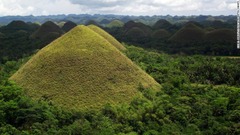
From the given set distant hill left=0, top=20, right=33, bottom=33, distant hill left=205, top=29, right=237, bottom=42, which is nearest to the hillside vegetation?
distant hill left=205, top=29, right=237, bottom=42

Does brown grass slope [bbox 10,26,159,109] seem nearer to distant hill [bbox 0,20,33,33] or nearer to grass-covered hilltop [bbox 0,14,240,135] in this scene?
grass-covered hilltop [bbox 0,14,240,135]

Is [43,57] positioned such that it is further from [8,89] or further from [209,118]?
[209,118]

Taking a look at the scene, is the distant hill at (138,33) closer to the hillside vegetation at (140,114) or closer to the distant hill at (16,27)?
the distant hill at (16,27)

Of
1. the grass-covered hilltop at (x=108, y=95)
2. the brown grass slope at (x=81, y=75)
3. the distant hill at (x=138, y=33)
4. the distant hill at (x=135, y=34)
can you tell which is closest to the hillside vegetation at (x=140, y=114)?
the grass-covered hilltop at (x=108, y=95)

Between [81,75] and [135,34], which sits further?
[135,34]

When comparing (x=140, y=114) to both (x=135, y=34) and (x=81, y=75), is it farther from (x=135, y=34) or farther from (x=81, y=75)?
(x=135, y=34)

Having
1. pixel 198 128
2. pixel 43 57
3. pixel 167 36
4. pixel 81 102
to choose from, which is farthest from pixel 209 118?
pixel 167 36

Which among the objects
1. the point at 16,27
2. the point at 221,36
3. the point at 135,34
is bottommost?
the point at 16,27

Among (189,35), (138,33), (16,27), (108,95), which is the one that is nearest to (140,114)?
(108,95)

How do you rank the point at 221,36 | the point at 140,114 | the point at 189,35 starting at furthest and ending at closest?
1. the point at 189,35
2. the point at 221,36
3. the point at 140,114
